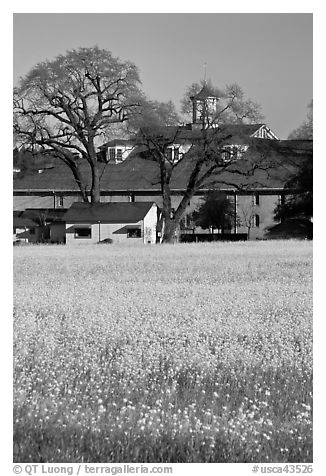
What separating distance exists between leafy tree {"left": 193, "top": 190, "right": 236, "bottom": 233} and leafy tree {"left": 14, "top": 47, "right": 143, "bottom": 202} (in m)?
6.79

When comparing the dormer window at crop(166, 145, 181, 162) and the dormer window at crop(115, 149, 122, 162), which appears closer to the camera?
the dormer window at crop(115, 149, 122, 162)

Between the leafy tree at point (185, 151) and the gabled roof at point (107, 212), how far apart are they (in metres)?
1.57

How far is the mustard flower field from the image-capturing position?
211 inches

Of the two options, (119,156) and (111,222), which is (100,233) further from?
(119,156)

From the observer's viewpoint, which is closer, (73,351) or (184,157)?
(73,351)

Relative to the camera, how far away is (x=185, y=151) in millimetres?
21859

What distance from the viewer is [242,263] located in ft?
43.7

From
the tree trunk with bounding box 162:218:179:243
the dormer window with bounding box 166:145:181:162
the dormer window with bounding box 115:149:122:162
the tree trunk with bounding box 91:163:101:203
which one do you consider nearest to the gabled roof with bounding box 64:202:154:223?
the tree trunk with bounding box 91:163:101:203

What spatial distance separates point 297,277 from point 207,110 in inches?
307

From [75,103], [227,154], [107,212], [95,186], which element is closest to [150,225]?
[107,212]

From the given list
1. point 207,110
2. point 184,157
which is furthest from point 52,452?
point 184,157

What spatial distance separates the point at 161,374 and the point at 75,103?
21.5 ft

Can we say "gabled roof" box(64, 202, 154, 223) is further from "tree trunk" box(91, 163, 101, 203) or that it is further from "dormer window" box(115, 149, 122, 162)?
"dormer window" box(115, 149, 122, 162)
